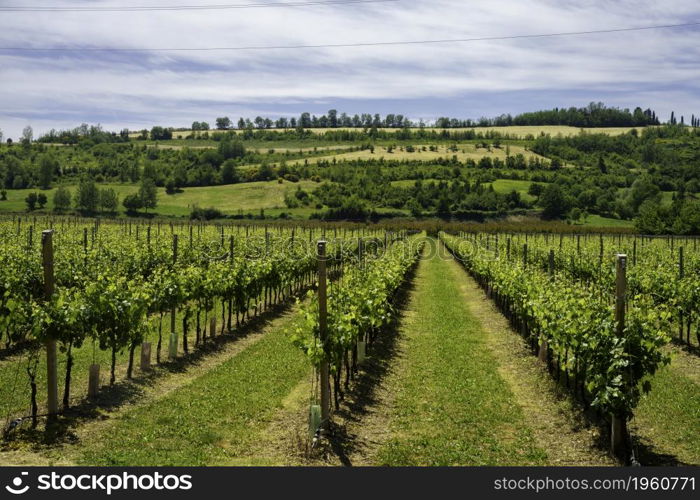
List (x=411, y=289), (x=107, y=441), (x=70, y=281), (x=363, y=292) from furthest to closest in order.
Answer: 1. (x=411, y=289)
2. (x=70, y=281)
3. (x=363, y=292)
4. (x=107, y=441)

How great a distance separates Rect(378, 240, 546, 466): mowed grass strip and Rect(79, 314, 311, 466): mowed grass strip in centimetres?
216

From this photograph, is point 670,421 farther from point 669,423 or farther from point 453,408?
point 453,408

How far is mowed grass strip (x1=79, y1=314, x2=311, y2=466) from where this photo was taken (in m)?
8.38

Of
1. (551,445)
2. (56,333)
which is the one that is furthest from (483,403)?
(56,333)

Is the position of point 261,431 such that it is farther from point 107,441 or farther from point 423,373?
point 423,373

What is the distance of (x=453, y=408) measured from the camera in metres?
10.9

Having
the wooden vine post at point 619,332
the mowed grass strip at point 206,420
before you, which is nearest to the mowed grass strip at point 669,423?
the wooden vine post at point 619,332

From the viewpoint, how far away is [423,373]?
1339 cm

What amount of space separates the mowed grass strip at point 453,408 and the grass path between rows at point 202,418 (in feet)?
7.20

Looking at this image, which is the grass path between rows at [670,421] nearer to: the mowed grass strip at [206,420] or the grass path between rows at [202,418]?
the grass path between rows at [202,418]

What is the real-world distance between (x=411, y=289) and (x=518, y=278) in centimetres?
1124

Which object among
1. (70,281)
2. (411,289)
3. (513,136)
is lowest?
(411,289)

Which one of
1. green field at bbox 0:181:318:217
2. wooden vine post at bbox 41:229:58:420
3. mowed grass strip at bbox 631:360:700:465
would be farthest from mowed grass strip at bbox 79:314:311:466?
green field at bbox 0:181:318:217

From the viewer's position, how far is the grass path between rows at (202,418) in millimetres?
8391
